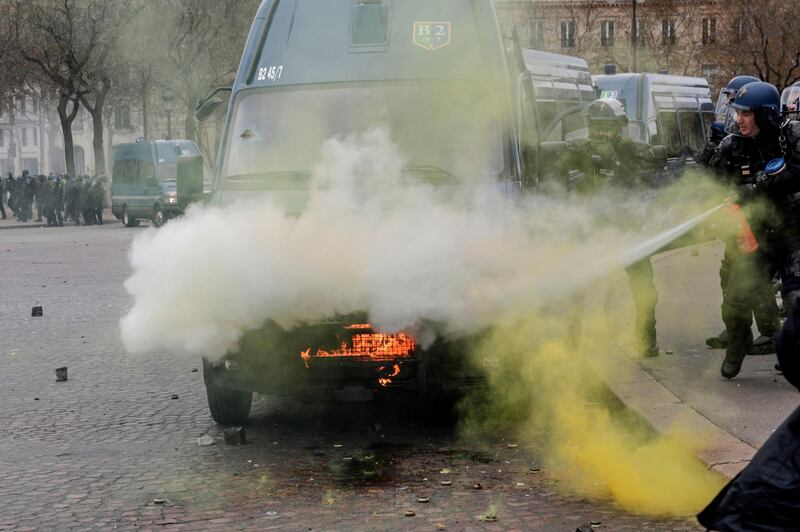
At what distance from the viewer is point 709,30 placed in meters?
57.4

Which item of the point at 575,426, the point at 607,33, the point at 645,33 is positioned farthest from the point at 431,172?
the point at 607,33

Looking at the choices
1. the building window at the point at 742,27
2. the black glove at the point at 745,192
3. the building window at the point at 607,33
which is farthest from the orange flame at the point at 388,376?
the building window at the point at 607,33

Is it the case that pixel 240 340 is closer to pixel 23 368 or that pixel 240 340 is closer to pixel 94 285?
pixel 23 368

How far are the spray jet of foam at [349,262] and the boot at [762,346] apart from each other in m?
2.60

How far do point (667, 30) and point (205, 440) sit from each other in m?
53.4

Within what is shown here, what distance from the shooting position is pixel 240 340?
6699 millimetres

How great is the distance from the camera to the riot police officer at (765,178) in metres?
7.55

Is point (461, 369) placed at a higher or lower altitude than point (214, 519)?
higher

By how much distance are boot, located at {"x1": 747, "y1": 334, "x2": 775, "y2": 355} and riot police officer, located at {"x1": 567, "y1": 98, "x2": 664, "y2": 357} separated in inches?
27.7

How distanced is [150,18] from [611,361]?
3277 cm

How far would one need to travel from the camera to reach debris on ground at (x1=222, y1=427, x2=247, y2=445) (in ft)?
23.0

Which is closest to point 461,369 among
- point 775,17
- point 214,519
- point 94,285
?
point 214,519

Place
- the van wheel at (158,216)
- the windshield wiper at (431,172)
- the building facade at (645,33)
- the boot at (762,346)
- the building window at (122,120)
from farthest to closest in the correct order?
the building window at (122,120) < the building facade at (645,33) < the van wheel at (158,216) < the boot at (762,346) < the windshield wiper at (431,172)

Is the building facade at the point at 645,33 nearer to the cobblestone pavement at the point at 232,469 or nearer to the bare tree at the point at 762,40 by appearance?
the bare tree at the point at 762,40
